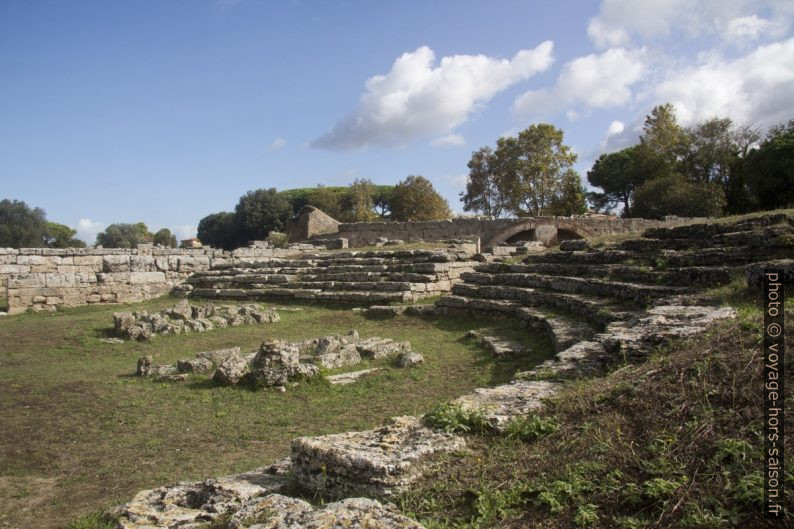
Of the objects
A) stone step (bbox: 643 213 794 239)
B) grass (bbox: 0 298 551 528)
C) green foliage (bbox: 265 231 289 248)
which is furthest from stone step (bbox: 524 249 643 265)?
green foliage (bbox: 265 231 289 248)

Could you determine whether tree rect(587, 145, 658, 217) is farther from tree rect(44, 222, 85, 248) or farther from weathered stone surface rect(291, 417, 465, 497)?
tree rect(44, 222, 85, 248)

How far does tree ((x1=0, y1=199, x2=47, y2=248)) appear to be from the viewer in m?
40.7

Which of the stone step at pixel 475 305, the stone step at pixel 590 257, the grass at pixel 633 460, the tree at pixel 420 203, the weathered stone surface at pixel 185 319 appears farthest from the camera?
the tree at pixel 420 203

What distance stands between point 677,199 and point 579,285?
74.3 feet

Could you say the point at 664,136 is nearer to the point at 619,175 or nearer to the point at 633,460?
the point at 619,175

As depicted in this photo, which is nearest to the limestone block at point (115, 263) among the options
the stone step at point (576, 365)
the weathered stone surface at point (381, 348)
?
the weathered stone surface at point (381, 348)

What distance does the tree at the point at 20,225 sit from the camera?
133 ft

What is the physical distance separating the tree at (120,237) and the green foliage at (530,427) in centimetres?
4967

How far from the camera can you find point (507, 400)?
4547mm

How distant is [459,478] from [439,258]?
1352cm

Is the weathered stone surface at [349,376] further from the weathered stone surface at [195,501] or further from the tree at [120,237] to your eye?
the tree at [120,237]

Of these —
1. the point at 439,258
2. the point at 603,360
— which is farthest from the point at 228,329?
the point at 603,360

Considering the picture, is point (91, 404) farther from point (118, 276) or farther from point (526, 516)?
point (118, 276)

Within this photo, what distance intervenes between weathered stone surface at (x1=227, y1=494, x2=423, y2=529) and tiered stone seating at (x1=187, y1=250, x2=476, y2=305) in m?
11.4
